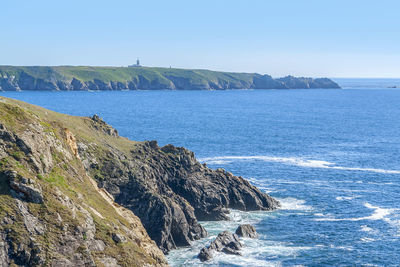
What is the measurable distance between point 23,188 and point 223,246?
3339 centimetres

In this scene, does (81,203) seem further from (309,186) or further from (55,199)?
(309,186)

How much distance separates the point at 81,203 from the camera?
49625mm

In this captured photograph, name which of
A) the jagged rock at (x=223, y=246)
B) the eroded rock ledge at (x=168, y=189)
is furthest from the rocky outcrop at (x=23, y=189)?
the jagged rock at (x=223, y=246)

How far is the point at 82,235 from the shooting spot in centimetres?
4478

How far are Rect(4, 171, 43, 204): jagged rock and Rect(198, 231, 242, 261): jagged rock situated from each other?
2796 cm

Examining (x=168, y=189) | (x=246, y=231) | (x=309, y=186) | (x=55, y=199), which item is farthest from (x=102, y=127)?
(x=55, y=199)

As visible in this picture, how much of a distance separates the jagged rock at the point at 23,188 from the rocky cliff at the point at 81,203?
8 centimetres

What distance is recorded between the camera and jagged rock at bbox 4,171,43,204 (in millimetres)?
44344

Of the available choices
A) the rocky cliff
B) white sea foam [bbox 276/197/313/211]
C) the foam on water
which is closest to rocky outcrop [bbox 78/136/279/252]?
the rocky cliff

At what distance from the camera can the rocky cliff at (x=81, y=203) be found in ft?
140

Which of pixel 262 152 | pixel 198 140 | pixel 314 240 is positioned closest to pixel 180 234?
pixel 314 240

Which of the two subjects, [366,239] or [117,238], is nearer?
[117,238]

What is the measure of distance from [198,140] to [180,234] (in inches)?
3313

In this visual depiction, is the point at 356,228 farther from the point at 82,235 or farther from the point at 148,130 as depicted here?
the point at 148,130
